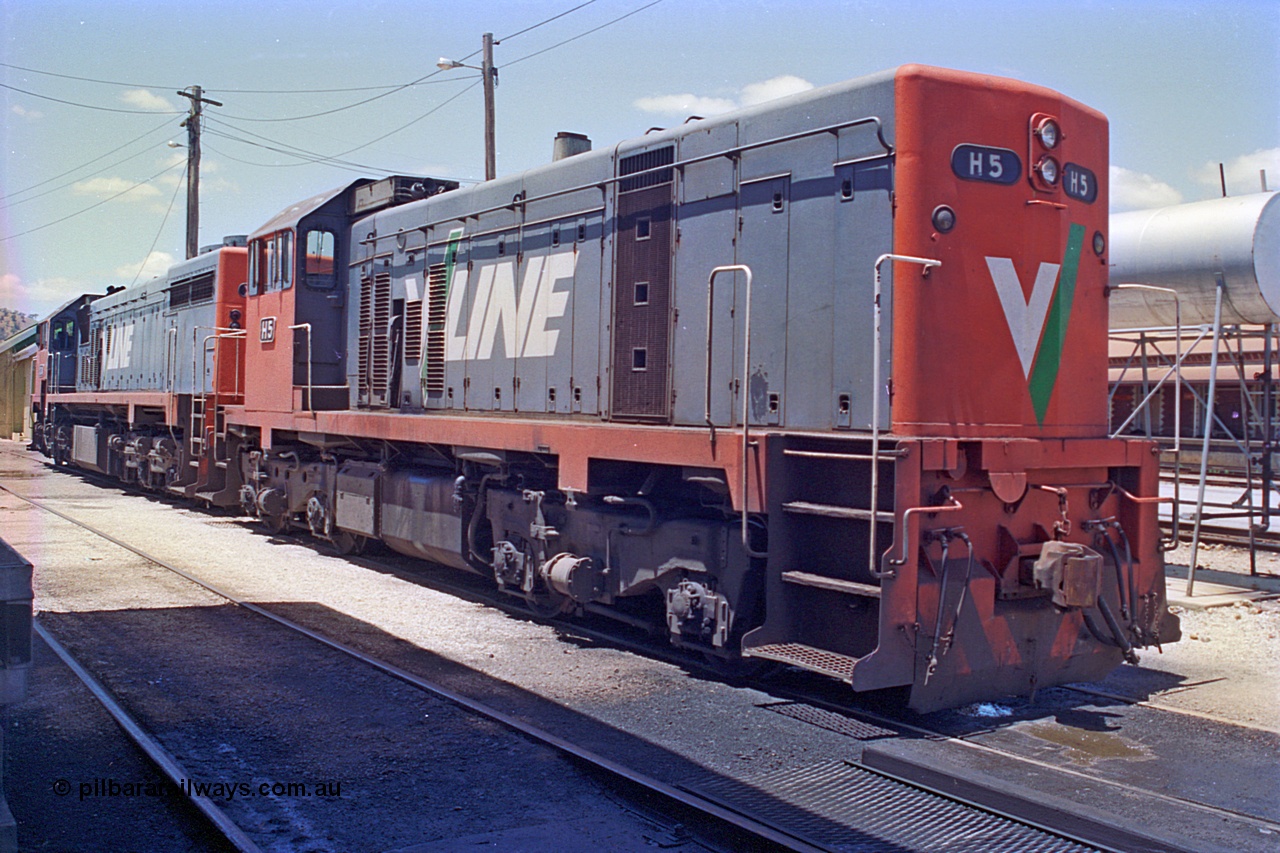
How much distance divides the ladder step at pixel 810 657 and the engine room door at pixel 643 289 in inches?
70.6

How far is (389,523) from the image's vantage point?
31.9 feet

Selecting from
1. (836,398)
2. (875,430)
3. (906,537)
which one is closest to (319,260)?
(836,398)

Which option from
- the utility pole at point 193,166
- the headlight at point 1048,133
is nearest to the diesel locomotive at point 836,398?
the headlight at point 1048,133

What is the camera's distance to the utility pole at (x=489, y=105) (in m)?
17.5

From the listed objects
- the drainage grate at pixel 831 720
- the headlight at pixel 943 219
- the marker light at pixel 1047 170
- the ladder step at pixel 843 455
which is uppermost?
the marker light at pixel 1047 170

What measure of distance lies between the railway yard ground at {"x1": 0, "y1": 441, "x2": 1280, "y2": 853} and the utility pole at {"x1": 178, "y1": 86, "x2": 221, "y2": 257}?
70.3 ft

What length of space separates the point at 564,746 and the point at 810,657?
1319 mm

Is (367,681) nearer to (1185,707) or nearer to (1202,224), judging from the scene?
(1185,707)

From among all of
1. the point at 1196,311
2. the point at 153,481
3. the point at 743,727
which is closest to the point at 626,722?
the point at 743,727

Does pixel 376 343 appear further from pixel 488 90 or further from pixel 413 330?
pixel 488 90

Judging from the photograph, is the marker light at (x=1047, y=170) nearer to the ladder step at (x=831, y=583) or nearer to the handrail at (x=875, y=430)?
the handrail at (x=875, y=430)

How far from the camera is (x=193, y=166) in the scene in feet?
90.2

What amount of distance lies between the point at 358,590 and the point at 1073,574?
617 centimetres

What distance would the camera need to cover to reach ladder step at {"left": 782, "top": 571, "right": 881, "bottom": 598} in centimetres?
507
